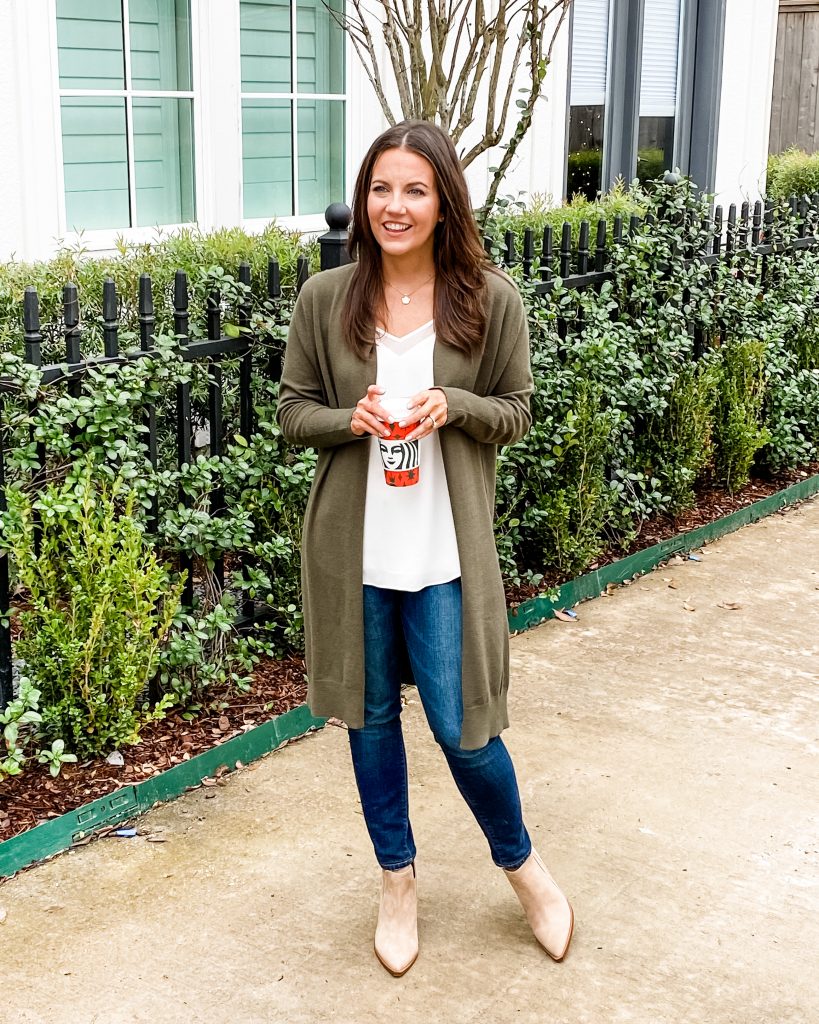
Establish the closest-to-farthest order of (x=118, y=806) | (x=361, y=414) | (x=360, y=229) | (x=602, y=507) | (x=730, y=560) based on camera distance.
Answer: (x=361, y=414)
(x=360, y=229)
(x=118, y=806)
(x=602, y=507)
(x=730, y=560)

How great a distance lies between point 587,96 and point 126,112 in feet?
14.9

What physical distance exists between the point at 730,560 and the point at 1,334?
3.52 metres

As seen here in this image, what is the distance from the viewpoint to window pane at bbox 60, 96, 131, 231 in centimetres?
622

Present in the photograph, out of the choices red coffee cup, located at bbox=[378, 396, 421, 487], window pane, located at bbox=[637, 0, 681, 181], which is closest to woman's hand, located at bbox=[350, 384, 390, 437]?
red coffee cup, located at bbox=[378, 396, 421, 487]

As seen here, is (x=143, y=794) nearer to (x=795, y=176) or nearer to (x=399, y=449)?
(x=399, y=449)

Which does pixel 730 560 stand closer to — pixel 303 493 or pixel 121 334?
pixel 303 493

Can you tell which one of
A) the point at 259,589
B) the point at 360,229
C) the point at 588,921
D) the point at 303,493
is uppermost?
the point at 360,229

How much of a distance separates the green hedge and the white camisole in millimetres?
1102

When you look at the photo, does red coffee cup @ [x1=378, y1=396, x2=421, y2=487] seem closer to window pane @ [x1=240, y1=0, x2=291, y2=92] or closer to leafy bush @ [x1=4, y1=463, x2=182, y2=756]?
leafy bush @ [x1=4, y1=463, x2=182, y2=756]

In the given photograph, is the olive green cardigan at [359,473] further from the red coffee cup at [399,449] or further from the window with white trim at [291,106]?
the window with white trim at [291,106]

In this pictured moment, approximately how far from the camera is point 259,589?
459 centimetres

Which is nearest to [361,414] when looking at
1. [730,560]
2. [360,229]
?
[360,229]

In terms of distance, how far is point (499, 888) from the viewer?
3457 mm

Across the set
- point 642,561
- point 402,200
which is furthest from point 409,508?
point 642,561
